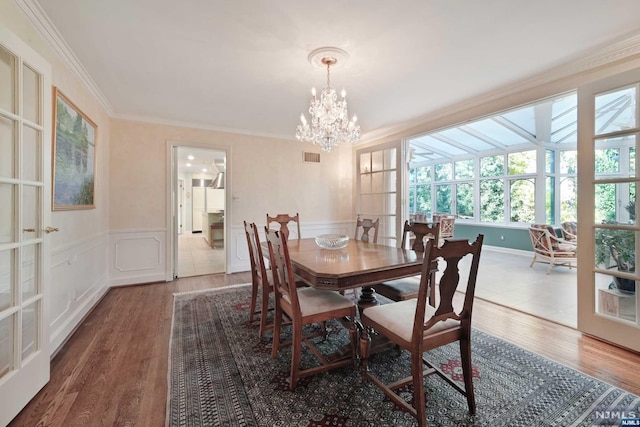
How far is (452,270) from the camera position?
4.53ft

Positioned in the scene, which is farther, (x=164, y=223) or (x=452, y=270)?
(x=164, y=223)

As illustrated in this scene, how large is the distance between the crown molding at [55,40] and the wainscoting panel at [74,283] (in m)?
1.64

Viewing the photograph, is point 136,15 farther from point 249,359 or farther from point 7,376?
point 249,359

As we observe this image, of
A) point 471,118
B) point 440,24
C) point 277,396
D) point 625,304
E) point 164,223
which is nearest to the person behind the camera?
point 277,396

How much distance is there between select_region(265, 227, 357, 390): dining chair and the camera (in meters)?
1.69

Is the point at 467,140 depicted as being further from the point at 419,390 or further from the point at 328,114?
the point at 419,390

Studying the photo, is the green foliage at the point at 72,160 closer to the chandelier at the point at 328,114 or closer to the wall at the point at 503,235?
the chandelier at the point at 328,114

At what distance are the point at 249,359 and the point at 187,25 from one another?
250cm

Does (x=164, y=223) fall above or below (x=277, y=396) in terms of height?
above

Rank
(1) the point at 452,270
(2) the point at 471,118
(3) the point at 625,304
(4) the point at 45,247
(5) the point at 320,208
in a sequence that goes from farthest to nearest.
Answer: (5) the point at 320,208, (2) the point at 471,118, (3) the point at 625,304, (4) the point at 45,247, (1) the point at 452,270

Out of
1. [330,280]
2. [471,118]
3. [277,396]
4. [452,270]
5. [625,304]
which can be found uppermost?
[471,118]

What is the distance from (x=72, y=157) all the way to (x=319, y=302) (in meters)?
2.70

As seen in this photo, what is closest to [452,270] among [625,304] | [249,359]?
[249,359]

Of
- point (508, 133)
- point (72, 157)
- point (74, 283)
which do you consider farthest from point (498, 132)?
point (74, 283)
